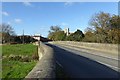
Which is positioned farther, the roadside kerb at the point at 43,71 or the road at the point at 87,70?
the road at the point at 87,70

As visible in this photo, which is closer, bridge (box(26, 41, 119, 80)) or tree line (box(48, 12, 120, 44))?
bridge (box(26, 41, 119, 80))

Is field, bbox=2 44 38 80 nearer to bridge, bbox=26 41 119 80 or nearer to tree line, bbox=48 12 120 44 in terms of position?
bridge, bbox=26 41 119 80

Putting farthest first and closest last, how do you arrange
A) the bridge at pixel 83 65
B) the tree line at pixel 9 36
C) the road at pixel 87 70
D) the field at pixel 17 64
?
the tree line at pixel 9 36 < the field at pixel 17 64 < the road at pixel 87 70 < the bridge at pixel 83 65

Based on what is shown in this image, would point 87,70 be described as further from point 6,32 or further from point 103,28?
point 6,32

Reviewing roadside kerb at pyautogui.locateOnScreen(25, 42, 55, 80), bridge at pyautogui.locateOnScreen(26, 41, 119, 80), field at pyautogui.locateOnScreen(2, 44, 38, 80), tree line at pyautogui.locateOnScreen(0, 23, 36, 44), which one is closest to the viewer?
roadside kerb at pyautogui.locateOnScreen(25, 42, 55, 80)

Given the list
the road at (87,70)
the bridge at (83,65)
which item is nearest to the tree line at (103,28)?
the bridge at (83,65)

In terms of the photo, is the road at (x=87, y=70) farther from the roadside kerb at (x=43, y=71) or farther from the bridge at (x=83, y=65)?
the roadside kerb at (x=43, y=71)

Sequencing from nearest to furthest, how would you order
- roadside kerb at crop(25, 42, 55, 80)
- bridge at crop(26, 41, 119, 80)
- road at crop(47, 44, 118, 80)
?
roadside kerb at crop(25, 42, 55, 80), bridge at crop(26, 41, 119, 80), road at crop(47, 44, 118, 80)

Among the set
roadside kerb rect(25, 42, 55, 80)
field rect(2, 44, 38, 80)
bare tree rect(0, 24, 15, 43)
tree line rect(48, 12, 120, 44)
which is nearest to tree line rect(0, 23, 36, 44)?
bare tree rect(0, 24, 15, 43)

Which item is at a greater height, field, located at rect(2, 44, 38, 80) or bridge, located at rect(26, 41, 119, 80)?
bridge, located at rect(26, 41, 119, 80)

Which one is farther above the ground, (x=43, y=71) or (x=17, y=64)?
(x=43, y=71)

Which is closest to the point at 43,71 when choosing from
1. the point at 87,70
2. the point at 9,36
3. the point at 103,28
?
the point at 87,70

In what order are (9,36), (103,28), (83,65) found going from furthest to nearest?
(9,36) → (103,28) → (83,65)

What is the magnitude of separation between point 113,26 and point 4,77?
71.5 metres
